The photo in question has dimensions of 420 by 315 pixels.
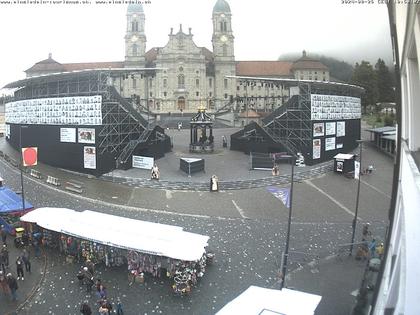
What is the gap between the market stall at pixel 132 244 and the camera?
15750 millimetres

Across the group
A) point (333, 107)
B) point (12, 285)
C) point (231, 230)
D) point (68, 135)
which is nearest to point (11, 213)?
point (12, 285)

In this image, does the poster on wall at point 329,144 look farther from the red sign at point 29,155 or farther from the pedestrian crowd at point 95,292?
the pedestrian crowd at point 95,292

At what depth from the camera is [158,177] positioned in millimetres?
34250

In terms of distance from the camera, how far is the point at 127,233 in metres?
17.2

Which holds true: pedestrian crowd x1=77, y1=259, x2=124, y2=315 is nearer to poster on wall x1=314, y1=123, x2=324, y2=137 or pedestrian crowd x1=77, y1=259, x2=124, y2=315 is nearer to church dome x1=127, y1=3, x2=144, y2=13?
poster on wall x1=314, y1=123, x2=324, y2=137

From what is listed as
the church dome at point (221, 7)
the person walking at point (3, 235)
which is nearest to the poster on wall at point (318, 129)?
the person walking at point (3, 235)

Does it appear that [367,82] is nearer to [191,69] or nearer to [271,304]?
[191,69]

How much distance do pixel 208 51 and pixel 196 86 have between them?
766 inches

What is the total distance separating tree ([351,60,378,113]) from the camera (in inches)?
2837

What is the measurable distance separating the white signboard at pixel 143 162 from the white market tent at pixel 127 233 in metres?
18.5

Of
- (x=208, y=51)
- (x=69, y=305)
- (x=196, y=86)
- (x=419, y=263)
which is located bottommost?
(x=69, y=305)

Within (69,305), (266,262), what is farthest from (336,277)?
(69,305)

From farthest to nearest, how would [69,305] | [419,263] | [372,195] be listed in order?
[372,195] < [69,305] < [419,263]

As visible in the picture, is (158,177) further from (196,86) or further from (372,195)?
(196,86)
